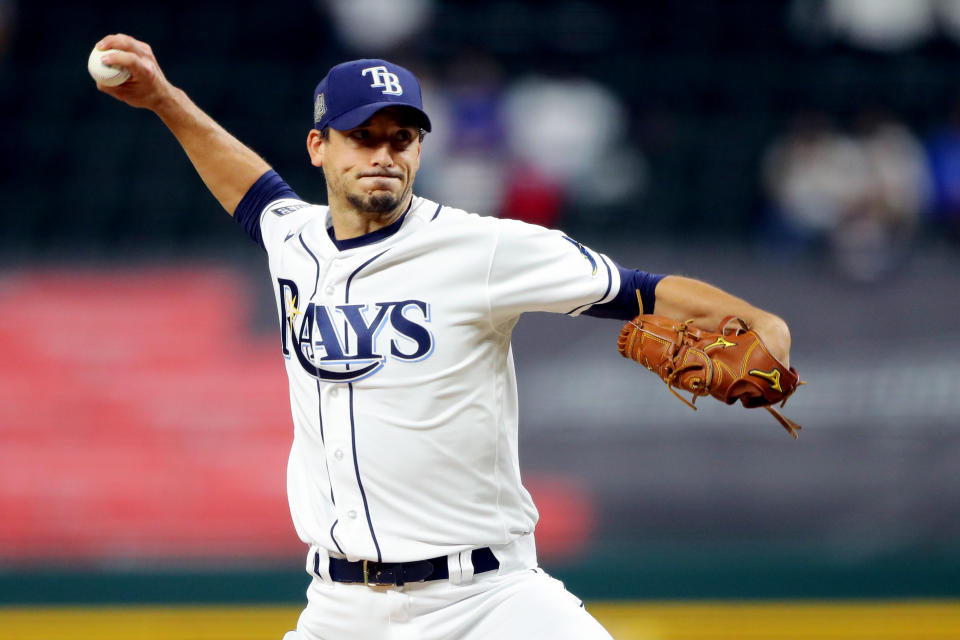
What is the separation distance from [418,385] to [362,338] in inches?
7.0

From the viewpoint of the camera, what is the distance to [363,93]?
309 centimetres

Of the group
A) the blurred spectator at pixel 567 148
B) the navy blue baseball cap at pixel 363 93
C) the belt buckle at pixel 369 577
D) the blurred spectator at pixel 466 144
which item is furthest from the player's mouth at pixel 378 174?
the blurred spectator at pixel 567 148

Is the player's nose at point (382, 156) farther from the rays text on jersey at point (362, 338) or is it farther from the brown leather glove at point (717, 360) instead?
the brown leather glove at point (717, 360)

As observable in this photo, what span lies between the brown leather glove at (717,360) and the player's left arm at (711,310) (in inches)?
0.8

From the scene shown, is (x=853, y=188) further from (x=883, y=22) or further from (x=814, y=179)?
(x=883, y=22)

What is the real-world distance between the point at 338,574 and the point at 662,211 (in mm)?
6402

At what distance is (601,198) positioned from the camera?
906cm

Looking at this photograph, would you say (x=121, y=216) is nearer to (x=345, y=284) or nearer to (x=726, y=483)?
(x=726, y=483)

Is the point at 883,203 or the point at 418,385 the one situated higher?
the point at 883,203

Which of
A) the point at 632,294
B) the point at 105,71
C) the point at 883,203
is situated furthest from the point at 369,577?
the point at 883,203

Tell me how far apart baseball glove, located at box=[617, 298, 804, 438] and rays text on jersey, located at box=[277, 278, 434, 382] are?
53 centimetres

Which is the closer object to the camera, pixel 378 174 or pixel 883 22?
pixel 378 174

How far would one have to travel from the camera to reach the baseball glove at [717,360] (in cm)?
288

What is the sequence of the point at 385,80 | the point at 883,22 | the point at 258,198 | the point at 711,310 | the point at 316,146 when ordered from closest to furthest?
the point at 711,310, the point at 385,80, the point at 316,146, the point at 258,198, the point at 883,22
